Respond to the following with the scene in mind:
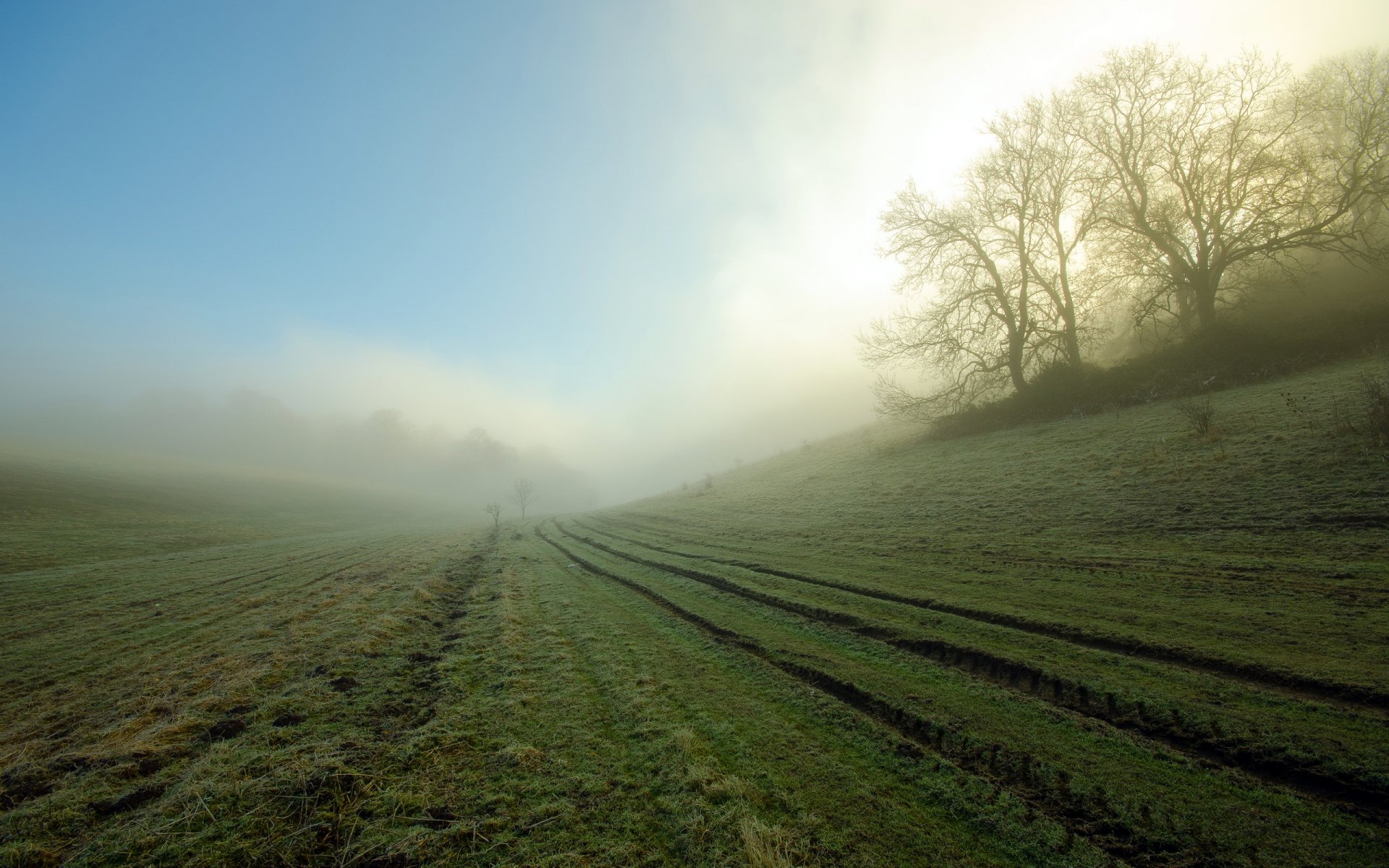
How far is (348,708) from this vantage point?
5.82m

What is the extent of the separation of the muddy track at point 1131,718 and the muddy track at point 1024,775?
4.04 feet

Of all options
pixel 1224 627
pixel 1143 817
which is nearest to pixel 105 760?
pixel 1143 817

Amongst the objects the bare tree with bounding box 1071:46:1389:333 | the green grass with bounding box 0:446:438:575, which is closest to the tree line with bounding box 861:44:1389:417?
the bare tree with bounding box 1071:46:1389:333

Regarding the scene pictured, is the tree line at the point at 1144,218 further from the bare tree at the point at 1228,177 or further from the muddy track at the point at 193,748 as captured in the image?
the muddy track at the point at 193,748

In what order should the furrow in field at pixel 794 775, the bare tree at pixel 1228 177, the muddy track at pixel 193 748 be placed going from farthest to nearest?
1. the bare tree at pixel 1228 177
2. the muddy track at pixel 193 748
3. the furrow in field at pixel 794 775

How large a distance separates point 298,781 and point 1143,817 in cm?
702

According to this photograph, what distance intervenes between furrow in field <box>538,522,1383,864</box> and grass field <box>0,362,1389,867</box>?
0.03 meters

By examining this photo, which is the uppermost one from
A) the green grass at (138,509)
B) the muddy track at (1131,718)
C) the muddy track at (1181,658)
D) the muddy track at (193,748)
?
the green grass at (138,509)

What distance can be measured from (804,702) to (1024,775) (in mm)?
2272

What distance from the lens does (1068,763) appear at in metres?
4.11

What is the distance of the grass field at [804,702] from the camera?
3570 millimetres

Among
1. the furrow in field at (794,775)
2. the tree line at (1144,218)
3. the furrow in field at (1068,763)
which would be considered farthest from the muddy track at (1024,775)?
the tree line at (1144,218)

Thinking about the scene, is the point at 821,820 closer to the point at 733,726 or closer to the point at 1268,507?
the point at 733,726

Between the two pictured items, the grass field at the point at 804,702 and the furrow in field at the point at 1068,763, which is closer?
the furrow in field at the point at 1068,763
